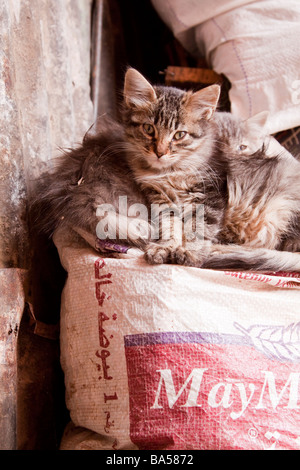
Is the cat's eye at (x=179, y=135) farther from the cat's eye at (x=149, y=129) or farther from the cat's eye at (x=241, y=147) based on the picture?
the cat's eye at (x=241, y=147)

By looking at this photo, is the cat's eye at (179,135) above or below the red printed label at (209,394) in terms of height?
above

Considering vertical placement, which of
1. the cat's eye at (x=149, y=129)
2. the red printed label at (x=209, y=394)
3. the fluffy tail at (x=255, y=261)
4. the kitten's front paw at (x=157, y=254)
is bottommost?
the red printed label at (x=209, y=394)

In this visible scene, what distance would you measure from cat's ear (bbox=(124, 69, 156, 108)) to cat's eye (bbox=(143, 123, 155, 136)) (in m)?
0.09

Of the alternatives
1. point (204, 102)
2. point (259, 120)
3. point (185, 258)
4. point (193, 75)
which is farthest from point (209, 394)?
point (193, 75)

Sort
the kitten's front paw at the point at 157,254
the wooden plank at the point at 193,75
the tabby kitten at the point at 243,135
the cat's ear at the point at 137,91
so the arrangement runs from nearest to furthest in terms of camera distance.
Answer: the kitten's front paw at the point at 157,254 → the cat's ear at the point at 137,91 → the tabby kitten at the point at 243,135 → the wooden plank at the point at 193,75

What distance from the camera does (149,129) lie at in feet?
5.18

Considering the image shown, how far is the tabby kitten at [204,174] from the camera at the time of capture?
154 cm

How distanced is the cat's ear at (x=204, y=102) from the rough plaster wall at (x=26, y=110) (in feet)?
1.92

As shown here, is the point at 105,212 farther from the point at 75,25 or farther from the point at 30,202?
the point at 75,25

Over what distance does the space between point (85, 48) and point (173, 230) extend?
135 cm

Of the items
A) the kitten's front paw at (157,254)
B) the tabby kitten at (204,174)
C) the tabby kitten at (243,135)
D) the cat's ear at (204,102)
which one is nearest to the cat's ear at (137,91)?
the tabby kitten at (204,174)

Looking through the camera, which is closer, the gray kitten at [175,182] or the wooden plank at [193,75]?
the gray kitten at [175,182]

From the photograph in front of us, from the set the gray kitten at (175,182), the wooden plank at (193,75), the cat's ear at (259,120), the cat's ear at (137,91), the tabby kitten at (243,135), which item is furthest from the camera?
the wooden plank at (193,75)

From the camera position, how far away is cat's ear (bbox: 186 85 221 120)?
1548mm
